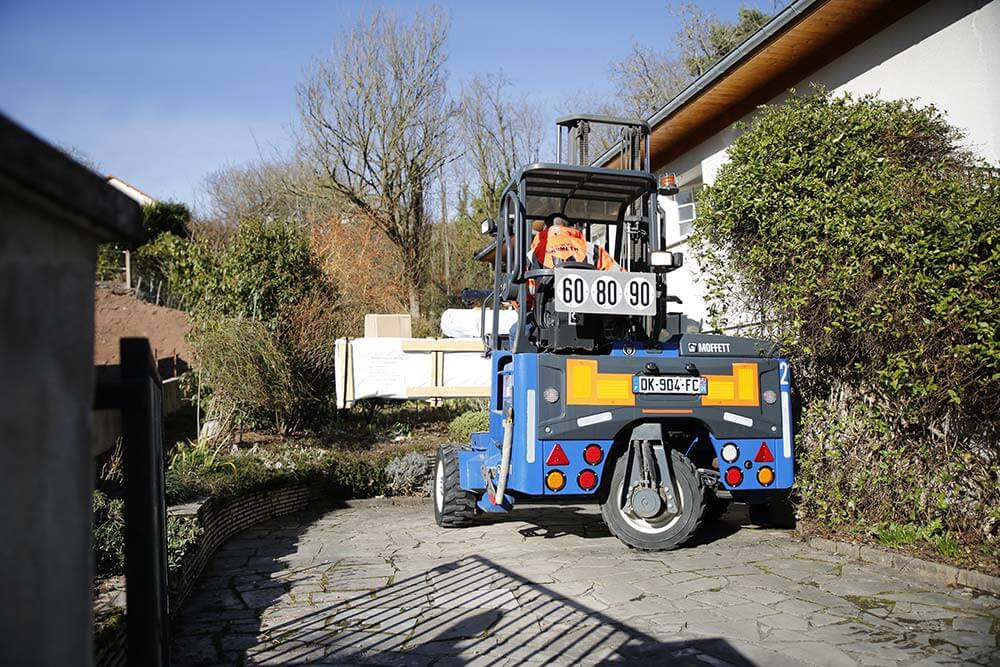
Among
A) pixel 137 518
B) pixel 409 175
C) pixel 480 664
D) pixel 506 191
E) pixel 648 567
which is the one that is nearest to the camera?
pixel 137 518

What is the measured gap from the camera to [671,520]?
673 cm

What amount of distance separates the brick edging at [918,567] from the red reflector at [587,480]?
1.92 meters

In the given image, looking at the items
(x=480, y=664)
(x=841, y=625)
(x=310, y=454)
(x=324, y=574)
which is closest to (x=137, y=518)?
(x=480, y=664)

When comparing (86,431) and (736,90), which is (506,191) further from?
(86,431)

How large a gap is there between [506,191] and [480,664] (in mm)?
4517

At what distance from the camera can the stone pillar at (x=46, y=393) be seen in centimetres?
120

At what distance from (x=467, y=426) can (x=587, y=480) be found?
509 centimetres

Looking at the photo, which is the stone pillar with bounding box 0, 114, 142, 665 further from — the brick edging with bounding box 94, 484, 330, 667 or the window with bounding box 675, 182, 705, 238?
the window with bounding box 675, 182, 705, 238

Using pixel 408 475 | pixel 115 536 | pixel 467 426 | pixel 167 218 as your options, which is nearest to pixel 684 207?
pixel 467 426

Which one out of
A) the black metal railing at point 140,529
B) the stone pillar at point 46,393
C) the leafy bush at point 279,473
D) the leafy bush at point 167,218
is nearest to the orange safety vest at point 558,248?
the leafy bush at point 279,473

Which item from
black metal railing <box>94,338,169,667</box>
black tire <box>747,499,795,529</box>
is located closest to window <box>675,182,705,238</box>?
black tire <box>747,499,795,529</box>

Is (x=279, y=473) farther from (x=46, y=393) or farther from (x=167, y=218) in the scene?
(x=167, y=218)

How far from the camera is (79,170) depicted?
132 cm

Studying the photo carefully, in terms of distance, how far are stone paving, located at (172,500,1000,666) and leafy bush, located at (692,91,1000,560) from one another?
2.57ft
